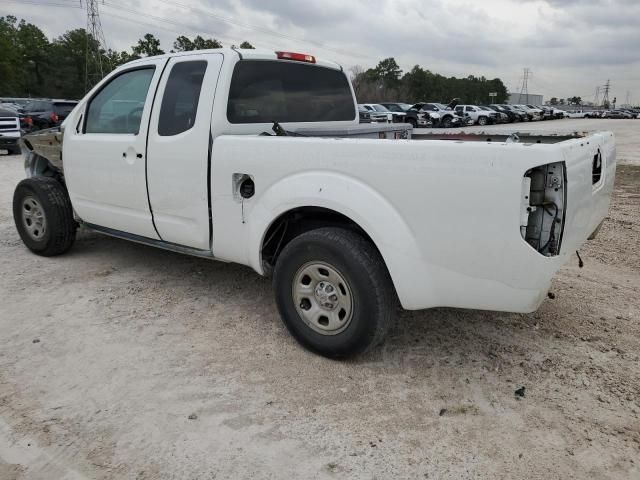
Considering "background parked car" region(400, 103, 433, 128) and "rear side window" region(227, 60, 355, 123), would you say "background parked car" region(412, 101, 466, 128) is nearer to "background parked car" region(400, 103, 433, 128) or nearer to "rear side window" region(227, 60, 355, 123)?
"background parked car" region(400, 103, 433, 128)

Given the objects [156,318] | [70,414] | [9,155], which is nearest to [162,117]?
[156,318]

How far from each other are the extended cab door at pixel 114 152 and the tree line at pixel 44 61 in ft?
202

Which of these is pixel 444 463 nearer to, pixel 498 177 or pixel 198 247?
pixel 498 177

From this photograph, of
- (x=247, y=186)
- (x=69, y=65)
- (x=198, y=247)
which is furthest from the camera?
(x=69, y=65)

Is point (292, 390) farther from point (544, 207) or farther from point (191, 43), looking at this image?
point (191, 43)

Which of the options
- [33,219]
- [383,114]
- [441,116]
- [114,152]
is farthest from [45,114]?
[441,116]

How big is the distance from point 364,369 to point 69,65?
8115 cm

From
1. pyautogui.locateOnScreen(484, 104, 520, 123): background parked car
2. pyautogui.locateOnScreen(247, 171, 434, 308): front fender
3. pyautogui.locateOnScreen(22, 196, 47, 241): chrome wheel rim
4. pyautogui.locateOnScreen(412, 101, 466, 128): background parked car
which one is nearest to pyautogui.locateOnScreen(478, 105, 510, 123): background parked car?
pyautogui.locateOnScreen(484, 104, 520, 123): background parked car

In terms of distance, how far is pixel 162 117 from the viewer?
407cm

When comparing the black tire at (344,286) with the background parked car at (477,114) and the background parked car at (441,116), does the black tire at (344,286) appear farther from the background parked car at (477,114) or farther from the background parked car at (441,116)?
the background parked car at (477,114)

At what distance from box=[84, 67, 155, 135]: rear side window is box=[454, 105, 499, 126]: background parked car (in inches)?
1365

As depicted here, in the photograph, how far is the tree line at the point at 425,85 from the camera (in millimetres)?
84125

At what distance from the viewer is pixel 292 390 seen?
307 cm

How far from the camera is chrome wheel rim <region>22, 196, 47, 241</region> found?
532 centimetres
